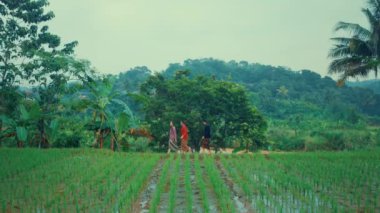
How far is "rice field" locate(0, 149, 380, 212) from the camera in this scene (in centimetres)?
623

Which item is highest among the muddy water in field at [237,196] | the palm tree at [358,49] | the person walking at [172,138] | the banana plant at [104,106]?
the palm tree at [358,49]

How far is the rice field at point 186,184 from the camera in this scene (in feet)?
20.4

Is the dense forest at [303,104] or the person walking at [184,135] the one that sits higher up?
the dense forest at [303,104]

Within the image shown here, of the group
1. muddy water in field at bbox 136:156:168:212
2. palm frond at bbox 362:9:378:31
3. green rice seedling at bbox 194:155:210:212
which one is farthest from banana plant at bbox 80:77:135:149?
palm frond at bbox 362:9:378:31

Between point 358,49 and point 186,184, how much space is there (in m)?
13.3

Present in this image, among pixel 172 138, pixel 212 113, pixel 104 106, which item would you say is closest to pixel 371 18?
pixel 212 113

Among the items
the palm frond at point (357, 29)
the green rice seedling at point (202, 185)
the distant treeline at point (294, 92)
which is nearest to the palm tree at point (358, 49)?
the palm frond at point (357, 29)

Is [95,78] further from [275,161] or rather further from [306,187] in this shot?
[306,187]

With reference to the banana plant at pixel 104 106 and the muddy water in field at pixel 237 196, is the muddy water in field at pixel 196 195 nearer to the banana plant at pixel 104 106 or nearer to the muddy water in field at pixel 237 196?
the muddy water in field at pixel 237 196

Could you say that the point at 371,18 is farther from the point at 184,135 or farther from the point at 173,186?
the point at 173,186

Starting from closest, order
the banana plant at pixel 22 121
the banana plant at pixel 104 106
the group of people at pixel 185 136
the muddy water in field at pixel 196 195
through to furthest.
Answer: the muddy water in field at pixel 196 195, the banana plant at pixel 22 121, the banana plant at pixel 104 106, the group of people at pixel 185 136

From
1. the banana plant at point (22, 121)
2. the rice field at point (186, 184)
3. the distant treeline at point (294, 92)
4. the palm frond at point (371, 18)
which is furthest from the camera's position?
the distant treeline at point (294, 92)

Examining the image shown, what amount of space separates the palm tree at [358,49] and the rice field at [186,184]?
644 cm

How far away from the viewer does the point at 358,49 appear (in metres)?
18.0
